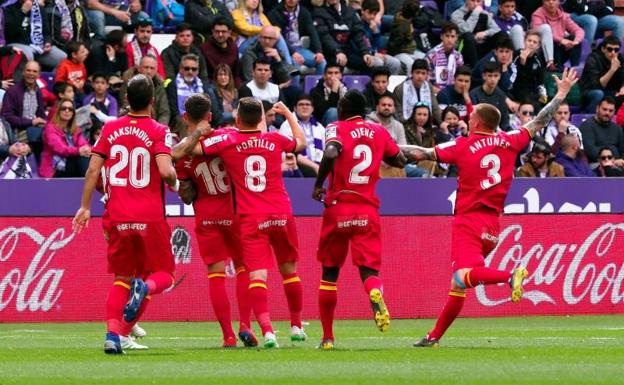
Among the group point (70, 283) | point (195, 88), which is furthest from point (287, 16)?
point (70, 283)

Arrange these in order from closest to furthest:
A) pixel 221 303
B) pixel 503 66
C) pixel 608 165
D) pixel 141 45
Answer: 1. pixel 221 303
2. pixel 141 45
3. pixel 608 165
4. pixel 503 66

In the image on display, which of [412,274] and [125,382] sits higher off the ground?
[125,382]

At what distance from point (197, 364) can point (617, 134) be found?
43.9 ft

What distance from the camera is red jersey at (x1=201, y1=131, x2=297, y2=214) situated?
13.2 metres

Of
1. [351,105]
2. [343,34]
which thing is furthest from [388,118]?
[351,105]

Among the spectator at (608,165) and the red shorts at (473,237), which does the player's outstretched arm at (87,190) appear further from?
the spectator at (608,165)

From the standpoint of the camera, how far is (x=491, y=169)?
13.2 metres

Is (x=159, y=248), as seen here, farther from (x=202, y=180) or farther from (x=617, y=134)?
(x=617, y=134)

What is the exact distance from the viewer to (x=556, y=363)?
11453 mm

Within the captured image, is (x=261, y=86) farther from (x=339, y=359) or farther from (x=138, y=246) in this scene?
(x=339, y=359)

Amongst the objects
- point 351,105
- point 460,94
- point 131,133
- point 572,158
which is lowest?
point 572,158

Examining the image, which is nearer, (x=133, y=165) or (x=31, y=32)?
(x=133, y=165)

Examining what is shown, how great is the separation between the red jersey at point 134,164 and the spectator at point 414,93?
1038 centimetres

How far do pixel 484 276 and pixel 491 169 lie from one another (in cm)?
106
